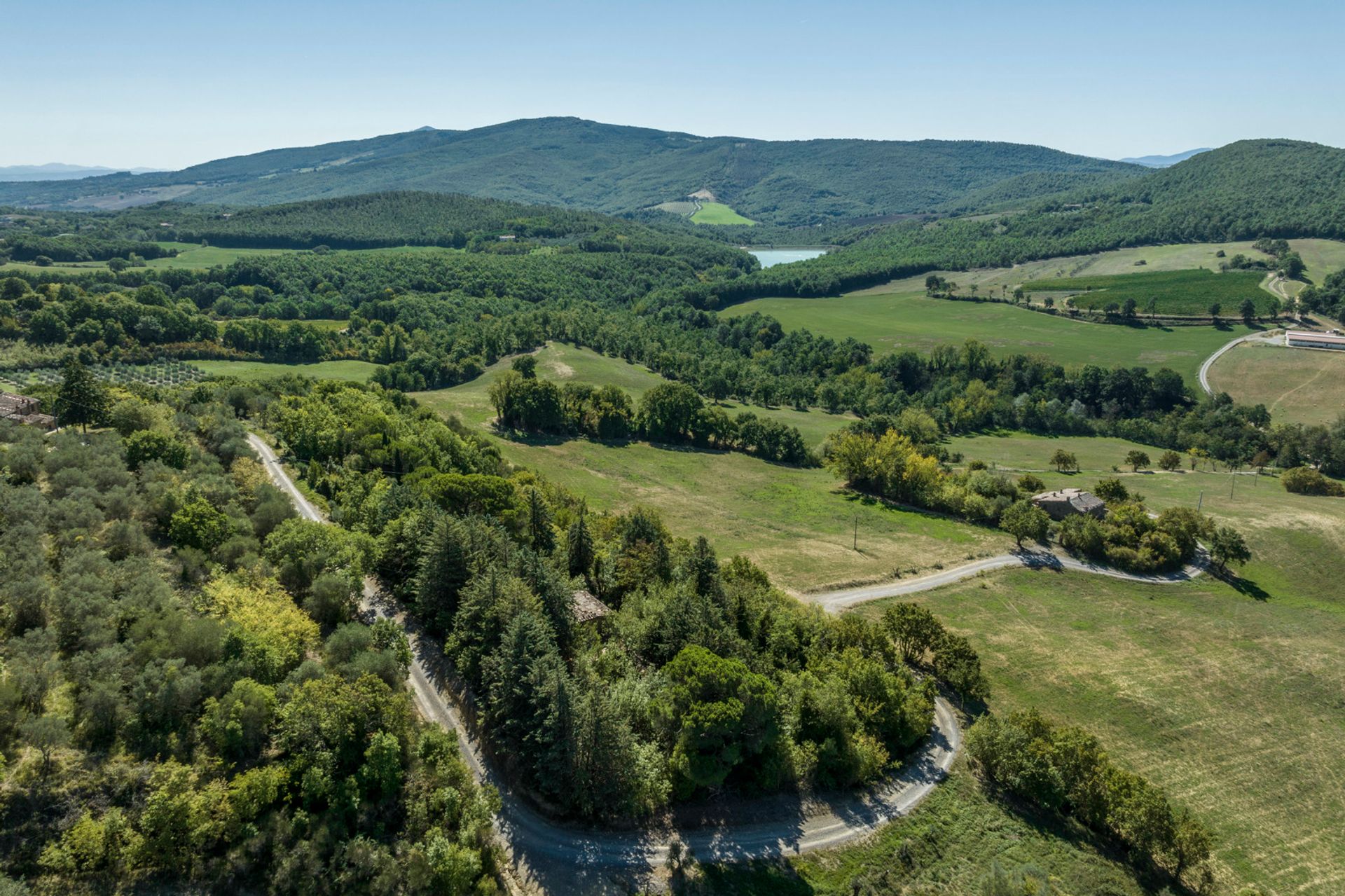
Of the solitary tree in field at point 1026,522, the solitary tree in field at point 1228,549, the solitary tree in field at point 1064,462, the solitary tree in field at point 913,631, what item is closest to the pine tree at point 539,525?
the solitary tree in field at point 913,631

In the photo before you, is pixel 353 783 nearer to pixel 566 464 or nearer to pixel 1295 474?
pixel 566 464

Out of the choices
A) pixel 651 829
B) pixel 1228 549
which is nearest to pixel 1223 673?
pixel 1228 549

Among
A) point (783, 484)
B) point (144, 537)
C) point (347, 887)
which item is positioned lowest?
point (783, 484)

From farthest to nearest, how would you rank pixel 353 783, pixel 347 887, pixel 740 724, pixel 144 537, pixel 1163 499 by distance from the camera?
pixel 1163 499
pixel 144 537
pixel 740 724
pixel 353 783
pixel 347 887

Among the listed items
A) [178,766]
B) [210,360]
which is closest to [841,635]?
[178,766]

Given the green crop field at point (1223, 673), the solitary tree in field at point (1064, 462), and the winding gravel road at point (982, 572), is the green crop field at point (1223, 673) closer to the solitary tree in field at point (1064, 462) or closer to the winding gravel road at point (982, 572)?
the winding gravel road at point (982, 572)

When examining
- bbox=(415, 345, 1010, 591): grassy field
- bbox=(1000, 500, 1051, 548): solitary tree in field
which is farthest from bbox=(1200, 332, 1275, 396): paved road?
bbox=(1000, 500, 1051, 548): solitary tree in field
